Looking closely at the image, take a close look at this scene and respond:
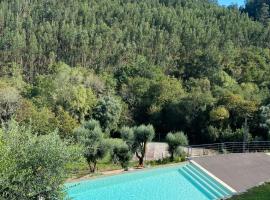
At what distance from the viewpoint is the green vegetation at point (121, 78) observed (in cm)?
2288

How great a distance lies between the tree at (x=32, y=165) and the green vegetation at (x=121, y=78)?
3 centimetres

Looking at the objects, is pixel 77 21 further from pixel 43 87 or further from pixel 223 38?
pixel 43 87

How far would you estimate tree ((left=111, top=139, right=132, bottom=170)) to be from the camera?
22.3 m

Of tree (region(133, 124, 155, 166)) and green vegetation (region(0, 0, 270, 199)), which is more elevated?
green vegetation (region(0, 0, 270, 199))

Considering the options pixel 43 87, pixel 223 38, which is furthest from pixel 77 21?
pixel 43 87

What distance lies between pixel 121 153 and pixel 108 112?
51.4 feet

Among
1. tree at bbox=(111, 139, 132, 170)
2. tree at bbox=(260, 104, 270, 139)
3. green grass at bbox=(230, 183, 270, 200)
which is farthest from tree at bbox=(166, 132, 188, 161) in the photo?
green grass at bbox=(230, 183, 270, 200)

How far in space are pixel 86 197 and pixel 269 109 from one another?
17728mm

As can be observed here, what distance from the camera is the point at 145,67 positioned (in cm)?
4881

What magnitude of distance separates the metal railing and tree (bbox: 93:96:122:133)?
8545 millimetres

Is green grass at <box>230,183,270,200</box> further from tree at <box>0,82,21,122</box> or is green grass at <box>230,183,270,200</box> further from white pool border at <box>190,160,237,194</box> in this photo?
tree at <box>0,82,21,122</box>

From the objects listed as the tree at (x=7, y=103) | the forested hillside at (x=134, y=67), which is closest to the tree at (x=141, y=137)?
the forested hillside at (x=134, y=67)

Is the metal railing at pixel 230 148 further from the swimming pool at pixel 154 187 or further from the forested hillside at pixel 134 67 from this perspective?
the swimming pool at pixel 154 187

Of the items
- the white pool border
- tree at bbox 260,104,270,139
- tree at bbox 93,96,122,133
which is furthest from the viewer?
tree at bbox 93,96,122,133
